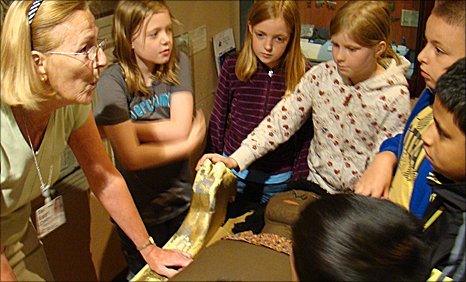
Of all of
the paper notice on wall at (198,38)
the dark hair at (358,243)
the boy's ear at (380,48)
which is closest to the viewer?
the dark hair at (358,243)

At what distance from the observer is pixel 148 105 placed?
1549 mm

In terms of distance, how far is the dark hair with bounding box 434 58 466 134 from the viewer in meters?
0.92

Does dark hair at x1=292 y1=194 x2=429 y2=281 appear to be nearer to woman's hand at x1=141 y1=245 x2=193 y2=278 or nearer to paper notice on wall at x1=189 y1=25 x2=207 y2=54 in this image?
woman's hand at x1=141 y1=245 x2=193 y2=278

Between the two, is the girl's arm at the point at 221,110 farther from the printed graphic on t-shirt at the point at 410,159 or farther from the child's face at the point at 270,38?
the printed graphic on t-shirt at the point at 410,159

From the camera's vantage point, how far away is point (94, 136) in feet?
4.35

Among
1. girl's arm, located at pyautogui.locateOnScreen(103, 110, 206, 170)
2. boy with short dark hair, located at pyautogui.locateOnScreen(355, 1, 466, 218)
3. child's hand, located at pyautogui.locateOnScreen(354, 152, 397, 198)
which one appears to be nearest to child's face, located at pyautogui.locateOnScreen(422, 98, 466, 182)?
boy with short dark hair, located at pyautogui.locateOnScreen(355, 1, 466, 218)

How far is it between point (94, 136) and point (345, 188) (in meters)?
0.69

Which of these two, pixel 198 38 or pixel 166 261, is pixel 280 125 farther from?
pixel 198 38

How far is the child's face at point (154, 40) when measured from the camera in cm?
150

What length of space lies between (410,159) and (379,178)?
98 mm

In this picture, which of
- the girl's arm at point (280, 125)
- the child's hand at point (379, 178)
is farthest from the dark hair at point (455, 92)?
the girl's arm at point (280, 125)

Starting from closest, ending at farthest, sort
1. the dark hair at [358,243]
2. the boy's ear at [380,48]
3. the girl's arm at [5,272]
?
the dark hair at [358,243] → the girl's arm at [5,272] → the boy's ear at [380,48]

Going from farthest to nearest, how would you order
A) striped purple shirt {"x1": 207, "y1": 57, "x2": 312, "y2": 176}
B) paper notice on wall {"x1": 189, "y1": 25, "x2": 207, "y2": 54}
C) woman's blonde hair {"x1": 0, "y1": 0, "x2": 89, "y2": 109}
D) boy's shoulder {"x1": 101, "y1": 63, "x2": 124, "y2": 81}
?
→ paper notice on wall {"x1": 189, "y1": 25, "x2": 207, "y2": 54}, striped purple shirt {"x1": 207, "y1": 57, "x2": 312, "y2": 176}, boy's shoulder {"x1": 101, "y1": 63, "x2": 124, "y2": 81}, woman's blonde hair {"x1": 0, "y1": 0, "x2": 89, "y2": 109}

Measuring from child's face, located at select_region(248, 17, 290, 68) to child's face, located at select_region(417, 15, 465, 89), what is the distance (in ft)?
1.52
